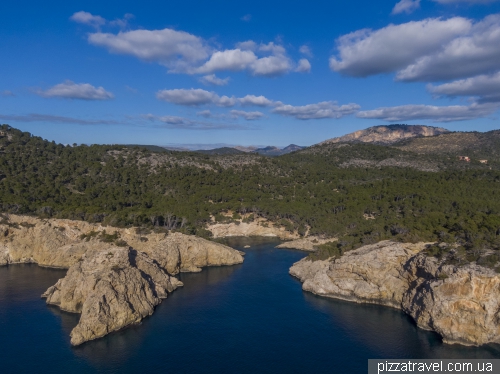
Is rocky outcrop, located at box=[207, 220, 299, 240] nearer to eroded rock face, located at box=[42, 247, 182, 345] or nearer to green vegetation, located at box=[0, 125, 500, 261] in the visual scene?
green vegetation, located at box=[0, 125, 500, 261]

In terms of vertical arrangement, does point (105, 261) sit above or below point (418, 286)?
above

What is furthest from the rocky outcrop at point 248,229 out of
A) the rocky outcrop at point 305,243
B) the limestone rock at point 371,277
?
the limestone rock at point 371,277

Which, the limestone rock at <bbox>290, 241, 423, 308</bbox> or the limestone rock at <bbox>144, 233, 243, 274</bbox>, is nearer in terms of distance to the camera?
the limestone rock at <bbox>290, 241, 423, 308</bbox>

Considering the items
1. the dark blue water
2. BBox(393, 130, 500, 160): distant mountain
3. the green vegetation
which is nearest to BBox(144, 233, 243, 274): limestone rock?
the green vegetation

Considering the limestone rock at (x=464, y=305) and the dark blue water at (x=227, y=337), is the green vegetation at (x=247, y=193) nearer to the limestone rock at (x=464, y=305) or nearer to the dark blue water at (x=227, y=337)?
the limestone rock at (x=464, y=305)

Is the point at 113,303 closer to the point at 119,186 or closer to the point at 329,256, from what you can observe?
the point at 329,256

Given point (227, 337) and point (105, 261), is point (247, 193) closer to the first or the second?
point (105, 261)

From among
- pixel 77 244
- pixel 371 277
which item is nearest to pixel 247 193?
pixel 77 244
